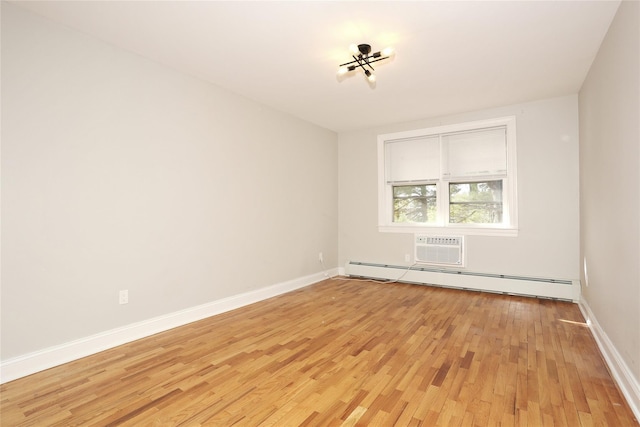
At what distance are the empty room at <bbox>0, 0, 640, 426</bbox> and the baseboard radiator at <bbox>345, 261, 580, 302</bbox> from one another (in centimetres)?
4

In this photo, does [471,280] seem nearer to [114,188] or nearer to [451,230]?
[451,230]

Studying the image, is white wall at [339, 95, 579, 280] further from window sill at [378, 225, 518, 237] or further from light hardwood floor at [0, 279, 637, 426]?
light hardwood floor at [0, 279, 637, 426]

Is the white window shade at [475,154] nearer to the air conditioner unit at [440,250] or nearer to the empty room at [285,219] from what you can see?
the empty room at [285,219]

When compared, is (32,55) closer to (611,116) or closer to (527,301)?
(611,116)

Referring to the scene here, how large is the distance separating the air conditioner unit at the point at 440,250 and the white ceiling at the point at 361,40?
2.07 meters

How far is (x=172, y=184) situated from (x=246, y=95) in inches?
60.8

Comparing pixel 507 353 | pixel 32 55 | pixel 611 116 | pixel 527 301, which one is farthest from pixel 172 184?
pixel 527 301

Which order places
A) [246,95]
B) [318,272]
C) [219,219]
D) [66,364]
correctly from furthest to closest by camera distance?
[318,272] < [246,95] < [219,219] < [66,364]

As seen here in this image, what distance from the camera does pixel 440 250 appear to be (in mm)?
4832

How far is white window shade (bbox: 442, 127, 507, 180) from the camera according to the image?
4516 millimetres

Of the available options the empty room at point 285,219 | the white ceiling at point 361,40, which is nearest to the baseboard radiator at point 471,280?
the empty room at point 285,219

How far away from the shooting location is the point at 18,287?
7.41 ft

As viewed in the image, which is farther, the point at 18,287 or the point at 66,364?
the point at 66,364

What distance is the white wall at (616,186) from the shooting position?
1947mm
